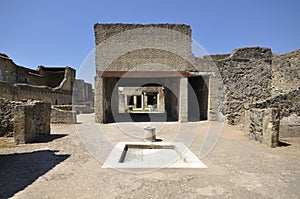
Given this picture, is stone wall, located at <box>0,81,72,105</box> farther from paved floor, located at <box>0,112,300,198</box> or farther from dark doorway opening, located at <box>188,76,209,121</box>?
dark doorway opening, located at <box>188,76,209,121</box>

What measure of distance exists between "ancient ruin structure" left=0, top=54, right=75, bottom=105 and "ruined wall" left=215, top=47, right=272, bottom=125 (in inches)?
694

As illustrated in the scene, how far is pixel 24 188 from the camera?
342cm

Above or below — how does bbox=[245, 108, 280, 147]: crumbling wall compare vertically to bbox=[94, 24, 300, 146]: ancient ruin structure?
below

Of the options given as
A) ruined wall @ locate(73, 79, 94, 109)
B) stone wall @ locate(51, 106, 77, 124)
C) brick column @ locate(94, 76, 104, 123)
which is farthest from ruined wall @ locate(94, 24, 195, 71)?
ruined wall @ locate(73, 79, 94, 109)

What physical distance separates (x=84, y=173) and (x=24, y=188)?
116cm

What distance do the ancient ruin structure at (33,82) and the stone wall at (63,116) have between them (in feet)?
19.1

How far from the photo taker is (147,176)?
3.95 metres

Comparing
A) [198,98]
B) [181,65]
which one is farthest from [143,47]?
[198,98]

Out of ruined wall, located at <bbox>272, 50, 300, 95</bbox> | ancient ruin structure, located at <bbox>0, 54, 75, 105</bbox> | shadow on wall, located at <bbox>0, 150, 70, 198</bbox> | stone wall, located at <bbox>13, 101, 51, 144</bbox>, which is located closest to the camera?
shadow on wall, located at <bbox>0, 150, 70, 198</bbox>

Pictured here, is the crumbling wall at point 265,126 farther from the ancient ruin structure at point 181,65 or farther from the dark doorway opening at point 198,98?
the dark doorway opening at point 198,98

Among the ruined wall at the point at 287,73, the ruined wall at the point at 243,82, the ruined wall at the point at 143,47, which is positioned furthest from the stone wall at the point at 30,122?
the ruined wall at the point at 287,73

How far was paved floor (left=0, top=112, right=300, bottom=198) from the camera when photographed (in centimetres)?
326

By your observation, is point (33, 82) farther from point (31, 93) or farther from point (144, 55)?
point (144, 55)

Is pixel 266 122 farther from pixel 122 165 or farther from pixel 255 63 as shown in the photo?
pixel 255 63
